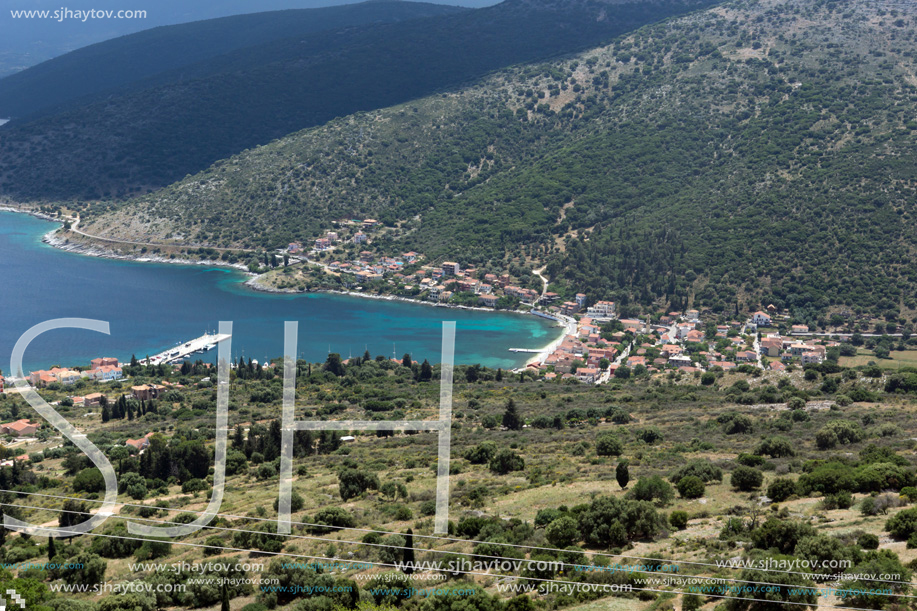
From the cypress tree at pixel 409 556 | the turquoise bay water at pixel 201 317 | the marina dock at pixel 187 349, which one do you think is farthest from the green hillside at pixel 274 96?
the cypress tree at pixel 409 556

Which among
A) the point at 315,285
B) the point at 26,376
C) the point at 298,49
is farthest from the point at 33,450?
the point at 298,49

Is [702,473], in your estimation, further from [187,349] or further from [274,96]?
[274,96]

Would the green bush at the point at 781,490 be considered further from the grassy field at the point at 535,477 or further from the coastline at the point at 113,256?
the coastline at the point at 113,256

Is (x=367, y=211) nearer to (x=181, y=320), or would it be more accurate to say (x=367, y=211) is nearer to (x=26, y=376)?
(x=181, y=320)

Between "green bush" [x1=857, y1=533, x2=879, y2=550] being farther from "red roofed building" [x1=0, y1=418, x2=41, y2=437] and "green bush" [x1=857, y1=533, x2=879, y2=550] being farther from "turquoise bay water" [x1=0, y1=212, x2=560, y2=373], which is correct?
"turquoise bay water" [x1=0, y1=212, x2=560, y2=373]

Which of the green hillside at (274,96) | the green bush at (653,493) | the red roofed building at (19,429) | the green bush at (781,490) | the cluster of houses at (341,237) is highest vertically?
the green hillside at (274,96)
